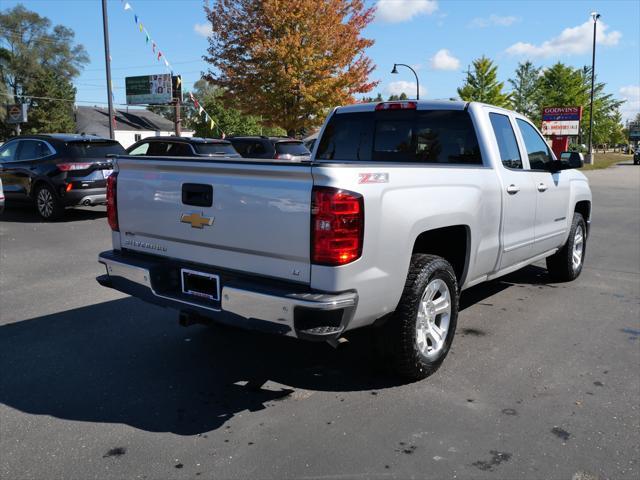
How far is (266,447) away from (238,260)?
1.07 m

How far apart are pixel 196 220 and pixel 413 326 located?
60.5 inches

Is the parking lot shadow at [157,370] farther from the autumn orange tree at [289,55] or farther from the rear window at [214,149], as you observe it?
the autumn orange tree at [289,55]

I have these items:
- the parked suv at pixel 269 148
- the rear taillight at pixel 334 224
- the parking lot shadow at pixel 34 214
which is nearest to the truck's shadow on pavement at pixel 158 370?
the rear taillight at pixel 334 224

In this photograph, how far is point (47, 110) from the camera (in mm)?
63281

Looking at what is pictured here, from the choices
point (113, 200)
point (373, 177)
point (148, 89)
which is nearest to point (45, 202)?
point (113, 200)

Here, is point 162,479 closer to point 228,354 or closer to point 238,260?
point 238,260

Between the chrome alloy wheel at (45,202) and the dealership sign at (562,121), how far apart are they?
3859 cm

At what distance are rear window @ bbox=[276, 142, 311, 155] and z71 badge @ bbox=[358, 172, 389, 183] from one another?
12350 mm

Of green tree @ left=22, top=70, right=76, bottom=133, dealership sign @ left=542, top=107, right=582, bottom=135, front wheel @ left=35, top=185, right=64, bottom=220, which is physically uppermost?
green tree @ left=22, top=70, right=76, bottom=133

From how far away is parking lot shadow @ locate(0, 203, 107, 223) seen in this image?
1180 cm

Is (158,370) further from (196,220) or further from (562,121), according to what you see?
(562,121)

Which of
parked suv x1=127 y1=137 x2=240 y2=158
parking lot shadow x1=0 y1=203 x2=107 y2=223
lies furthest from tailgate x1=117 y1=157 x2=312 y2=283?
parking lot shadow x1=0 y1=203 x2=107 y2=223

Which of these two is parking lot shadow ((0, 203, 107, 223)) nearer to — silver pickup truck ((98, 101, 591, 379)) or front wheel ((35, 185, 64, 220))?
front wheel ((35, 185, 64, 220))

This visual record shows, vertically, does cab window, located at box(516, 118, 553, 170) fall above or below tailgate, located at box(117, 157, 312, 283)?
above
